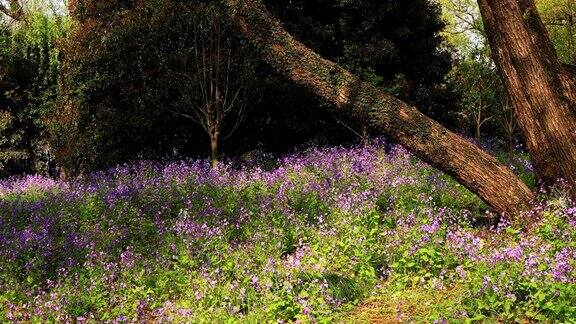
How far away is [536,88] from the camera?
6.74 metres

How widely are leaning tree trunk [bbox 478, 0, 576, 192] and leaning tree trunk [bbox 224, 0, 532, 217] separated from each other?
0.47 meters

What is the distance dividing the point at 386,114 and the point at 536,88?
175 centimetres

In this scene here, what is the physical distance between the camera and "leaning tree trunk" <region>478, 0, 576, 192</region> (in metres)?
6.69

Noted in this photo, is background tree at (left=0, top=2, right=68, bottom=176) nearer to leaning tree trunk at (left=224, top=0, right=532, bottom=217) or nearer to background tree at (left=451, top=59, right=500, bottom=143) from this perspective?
leaning tree trunk at (left=224, top=0, right=532, bottom=217)

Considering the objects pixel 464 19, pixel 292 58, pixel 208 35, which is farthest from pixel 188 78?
pixel 464 19

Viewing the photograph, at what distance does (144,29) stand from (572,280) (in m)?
12.2

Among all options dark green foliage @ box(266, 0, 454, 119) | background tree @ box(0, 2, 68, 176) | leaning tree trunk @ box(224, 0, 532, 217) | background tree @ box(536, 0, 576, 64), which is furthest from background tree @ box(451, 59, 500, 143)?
background tree @ box(536, 0, 576, 64)

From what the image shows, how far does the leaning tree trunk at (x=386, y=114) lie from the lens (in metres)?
6.80

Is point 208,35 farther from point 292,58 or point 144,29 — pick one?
point 292,58

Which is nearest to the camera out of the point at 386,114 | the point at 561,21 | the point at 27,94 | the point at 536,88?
the point at 536,88

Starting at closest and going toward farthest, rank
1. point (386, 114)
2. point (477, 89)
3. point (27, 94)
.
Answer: point (386, 114) < point (477, 89) < point (27, 94)

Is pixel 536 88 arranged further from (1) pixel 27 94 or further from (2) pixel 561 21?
(2) pixel 561 21

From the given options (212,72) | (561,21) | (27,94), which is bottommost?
(27,94)

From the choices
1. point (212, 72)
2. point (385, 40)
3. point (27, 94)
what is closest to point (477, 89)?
point (385, 40)
